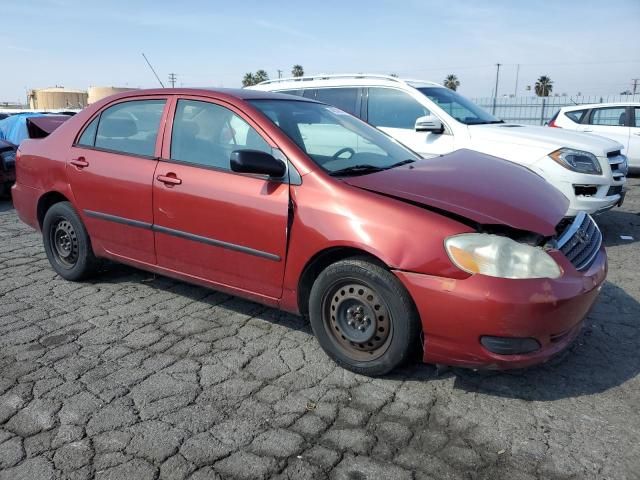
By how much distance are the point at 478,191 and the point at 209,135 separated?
181cm

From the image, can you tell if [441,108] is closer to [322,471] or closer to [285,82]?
[285,82]

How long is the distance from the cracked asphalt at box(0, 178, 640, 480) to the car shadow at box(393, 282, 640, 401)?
0.04 ft

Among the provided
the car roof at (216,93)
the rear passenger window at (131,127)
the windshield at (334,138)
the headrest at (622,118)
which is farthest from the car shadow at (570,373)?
the headrest at (622,118)

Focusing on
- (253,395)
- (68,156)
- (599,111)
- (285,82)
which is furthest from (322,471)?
(599,111)

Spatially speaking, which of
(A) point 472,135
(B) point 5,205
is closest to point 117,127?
(A) point 472,135

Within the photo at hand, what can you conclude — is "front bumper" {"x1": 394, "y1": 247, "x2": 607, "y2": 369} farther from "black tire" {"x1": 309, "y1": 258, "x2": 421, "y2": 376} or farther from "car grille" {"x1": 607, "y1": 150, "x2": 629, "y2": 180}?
"car grille" {"x1": 607, "y1": 150, "x2": 629, "y2": 180}

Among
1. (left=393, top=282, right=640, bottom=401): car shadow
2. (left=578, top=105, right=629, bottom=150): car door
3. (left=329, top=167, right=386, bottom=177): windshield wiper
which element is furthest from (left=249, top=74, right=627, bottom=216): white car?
(left=578, top=105, right=629, bottom=150): car door

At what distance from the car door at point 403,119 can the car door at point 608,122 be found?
5.87 meters

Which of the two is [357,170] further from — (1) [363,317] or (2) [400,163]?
(1) [363,317]

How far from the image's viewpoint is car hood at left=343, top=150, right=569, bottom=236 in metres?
2.85

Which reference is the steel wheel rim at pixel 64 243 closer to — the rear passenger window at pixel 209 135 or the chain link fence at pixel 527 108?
the rear passenger window at pixel 209 135

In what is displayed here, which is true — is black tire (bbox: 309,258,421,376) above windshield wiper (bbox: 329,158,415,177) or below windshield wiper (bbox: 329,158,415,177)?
below

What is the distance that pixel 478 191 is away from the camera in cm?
308

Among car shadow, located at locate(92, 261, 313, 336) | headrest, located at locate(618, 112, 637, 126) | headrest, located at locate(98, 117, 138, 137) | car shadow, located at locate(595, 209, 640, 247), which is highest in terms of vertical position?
headrest, located at locate(618, 112, 637, 126)
